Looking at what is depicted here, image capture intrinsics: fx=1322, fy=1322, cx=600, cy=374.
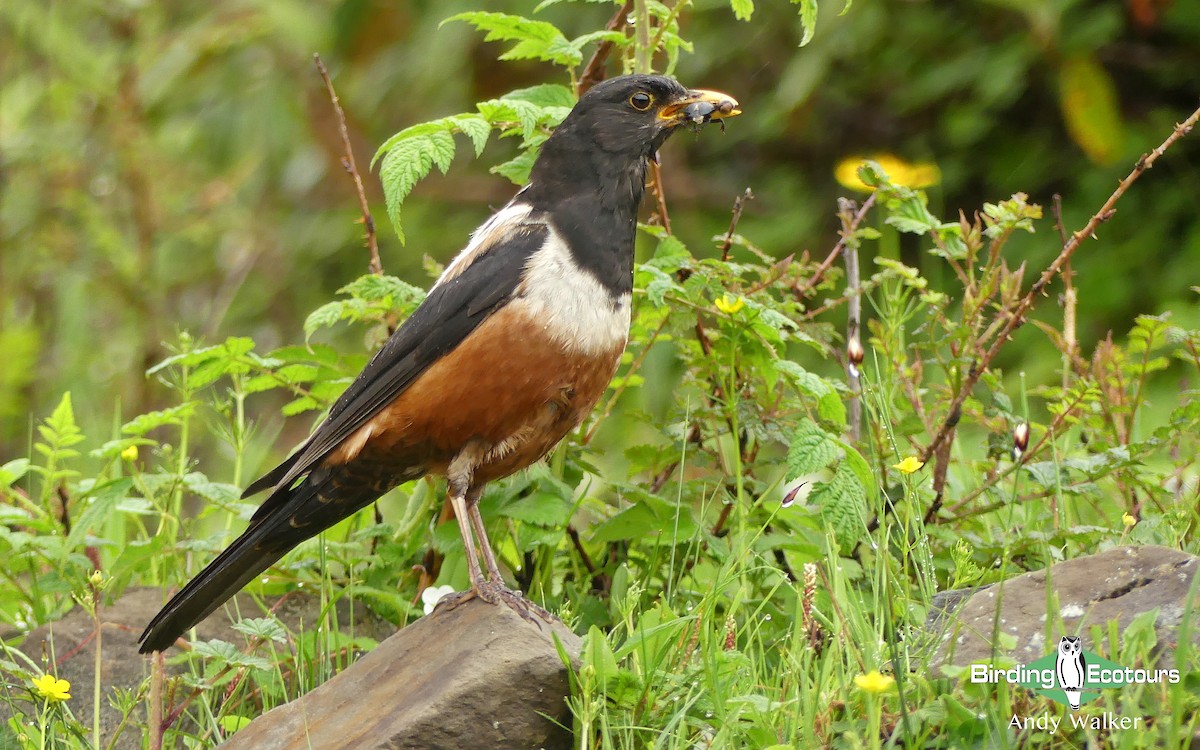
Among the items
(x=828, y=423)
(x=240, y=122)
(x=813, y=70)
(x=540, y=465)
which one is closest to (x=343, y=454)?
(x=540, y=465)

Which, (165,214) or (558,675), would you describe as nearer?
(558,675)

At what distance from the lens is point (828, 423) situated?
11.9 ft

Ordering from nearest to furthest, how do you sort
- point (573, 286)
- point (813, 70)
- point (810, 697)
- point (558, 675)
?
point (810, 697)
point (558, 675)
point (573, 286)
point (813, 70)

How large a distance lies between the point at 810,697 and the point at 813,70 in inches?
136

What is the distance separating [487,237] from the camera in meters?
3.53

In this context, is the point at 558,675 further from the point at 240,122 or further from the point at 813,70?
the point at 240,122

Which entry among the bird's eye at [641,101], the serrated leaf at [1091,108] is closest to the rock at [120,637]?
the bird's eye at [641,101]

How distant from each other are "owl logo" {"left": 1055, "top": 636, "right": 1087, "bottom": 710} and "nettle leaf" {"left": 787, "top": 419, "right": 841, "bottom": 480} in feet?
2.53

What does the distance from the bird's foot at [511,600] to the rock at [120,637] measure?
2.20ft

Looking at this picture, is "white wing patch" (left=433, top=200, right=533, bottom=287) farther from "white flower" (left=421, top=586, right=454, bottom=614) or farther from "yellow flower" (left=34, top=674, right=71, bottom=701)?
"yellow flower" (left=34, top=674, right=71, bottom=701)

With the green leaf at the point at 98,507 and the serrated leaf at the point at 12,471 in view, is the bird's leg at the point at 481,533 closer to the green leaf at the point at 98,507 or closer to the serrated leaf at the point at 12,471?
the green leaf at the point at 98,507

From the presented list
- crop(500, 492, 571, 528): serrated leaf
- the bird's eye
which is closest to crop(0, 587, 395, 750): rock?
crop(500, 492, 571, 528): serrated leaf

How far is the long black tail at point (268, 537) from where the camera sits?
3.34 meters

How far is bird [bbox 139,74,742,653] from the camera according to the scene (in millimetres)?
3281
